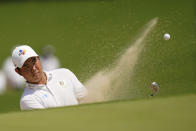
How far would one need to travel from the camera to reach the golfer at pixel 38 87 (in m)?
2.93

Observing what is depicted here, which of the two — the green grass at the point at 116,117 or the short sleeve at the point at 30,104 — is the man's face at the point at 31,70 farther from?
the green grass at the point at 116,117

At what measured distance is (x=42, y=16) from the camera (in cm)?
441

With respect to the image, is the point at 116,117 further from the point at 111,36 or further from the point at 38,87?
the point at 111,36

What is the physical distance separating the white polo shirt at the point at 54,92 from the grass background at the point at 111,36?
0.29 meters

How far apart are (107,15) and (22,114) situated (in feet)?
6.32

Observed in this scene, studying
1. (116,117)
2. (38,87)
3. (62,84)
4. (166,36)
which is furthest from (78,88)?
(116,117)

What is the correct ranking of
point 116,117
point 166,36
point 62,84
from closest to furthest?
1. point 116,117
2. point 62,84
3. point 166,36

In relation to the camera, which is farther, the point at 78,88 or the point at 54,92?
the point at 78,88

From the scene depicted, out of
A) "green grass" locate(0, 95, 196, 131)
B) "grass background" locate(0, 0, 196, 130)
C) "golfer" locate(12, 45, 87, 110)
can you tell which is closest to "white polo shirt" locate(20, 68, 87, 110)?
"golfer" locate(12, 45, 87, 110)

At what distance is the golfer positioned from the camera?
293 cm

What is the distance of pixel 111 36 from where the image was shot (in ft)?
12.1

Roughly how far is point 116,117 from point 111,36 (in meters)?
1.75

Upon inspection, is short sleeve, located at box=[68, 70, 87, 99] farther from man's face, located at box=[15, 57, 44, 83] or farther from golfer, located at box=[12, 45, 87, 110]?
man's face, located at box=[15, 57, 44, 83]

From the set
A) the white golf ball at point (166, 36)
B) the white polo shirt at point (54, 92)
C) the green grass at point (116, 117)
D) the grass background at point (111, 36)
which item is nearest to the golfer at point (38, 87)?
the white polo shirt at point (54, 92)
